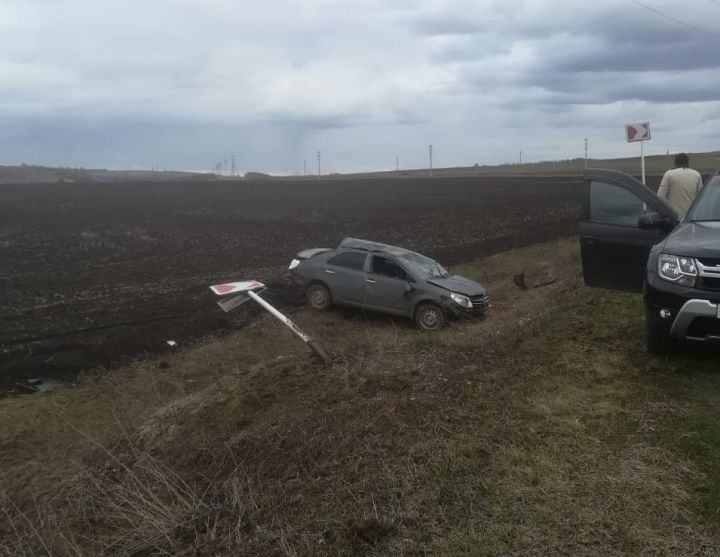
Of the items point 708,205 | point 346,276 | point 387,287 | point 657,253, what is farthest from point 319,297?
point 657,253

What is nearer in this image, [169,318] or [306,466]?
[306,466]

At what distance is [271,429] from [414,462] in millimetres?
1681

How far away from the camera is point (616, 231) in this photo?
7.60m

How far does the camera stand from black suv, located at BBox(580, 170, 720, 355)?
5.43 meters

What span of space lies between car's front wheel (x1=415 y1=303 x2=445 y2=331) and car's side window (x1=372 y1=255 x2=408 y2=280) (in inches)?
29.1

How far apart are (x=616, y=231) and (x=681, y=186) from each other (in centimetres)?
313

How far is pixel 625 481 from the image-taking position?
4188mm

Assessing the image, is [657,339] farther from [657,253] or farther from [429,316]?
[429,316]

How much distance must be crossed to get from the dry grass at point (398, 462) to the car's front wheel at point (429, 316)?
4.67 m

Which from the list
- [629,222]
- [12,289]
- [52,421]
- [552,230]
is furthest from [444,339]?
[552,230]

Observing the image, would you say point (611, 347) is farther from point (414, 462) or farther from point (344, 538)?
point (344, 538)

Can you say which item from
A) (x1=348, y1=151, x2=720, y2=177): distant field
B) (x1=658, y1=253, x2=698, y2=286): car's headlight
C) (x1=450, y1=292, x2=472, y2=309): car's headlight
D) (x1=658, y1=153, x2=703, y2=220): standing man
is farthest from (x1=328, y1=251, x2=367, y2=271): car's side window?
(x1=348, y1=151, x2=720, y2=177): distant field

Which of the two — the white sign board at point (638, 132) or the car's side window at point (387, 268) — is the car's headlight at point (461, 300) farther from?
the white sign board at point (638, 132)

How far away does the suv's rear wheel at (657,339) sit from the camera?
5.96 meters
